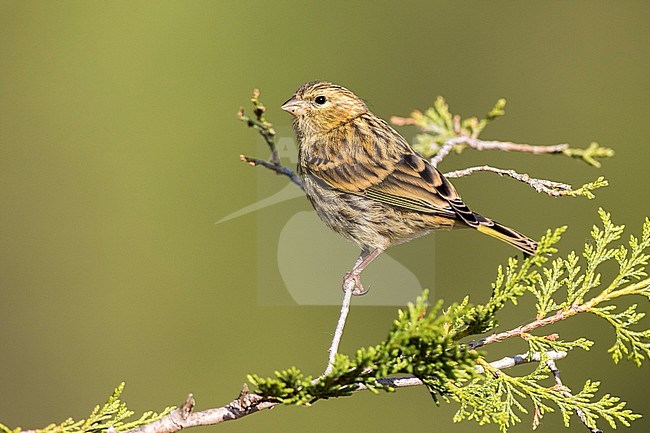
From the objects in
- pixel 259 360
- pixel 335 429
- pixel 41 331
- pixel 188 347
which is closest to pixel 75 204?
pixel 41 331

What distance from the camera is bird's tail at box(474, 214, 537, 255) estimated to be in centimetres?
346

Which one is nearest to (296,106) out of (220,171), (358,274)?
(358,274)

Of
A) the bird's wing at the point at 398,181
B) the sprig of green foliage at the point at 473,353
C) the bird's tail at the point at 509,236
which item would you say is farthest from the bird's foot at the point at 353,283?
the sprig of green foliage at the point at 473,353

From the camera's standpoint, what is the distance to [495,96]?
7848 millimetres

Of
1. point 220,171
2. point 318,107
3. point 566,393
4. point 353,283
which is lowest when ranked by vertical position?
point 566,393

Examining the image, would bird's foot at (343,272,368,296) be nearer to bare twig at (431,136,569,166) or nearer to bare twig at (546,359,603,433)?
bare twig at (431,136,569,166)

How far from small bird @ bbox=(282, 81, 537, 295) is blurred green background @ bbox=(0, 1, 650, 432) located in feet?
6.96

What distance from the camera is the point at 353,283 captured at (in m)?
3.67

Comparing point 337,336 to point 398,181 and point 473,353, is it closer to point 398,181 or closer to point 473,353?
point 473,353

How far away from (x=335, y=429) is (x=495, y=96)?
3.58m

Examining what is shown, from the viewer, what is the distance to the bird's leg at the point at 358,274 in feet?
12.0

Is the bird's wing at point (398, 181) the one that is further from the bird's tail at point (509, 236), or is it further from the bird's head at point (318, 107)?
the bird's head at point (318, 107)

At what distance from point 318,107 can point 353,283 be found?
4.10 feet

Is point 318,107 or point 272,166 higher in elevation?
point 318,107
